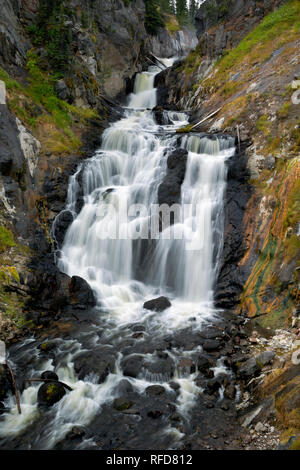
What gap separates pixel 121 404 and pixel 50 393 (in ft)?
5.14

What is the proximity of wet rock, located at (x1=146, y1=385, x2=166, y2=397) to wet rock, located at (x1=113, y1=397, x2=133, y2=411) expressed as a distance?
48cm

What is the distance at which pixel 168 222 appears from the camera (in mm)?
12812

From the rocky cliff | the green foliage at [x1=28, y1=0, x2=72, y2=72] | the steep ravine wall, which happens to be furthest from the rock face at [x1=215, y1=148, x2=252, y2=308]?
the green foliage at [x1=28, y1=0, x2=72, y2=72]

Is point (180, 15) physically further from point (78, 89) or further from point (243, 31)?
point (78, 89)

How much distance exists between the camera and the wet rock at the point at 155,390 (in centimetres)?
695

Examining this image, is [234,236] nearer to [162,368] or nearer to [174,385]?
[162,368]

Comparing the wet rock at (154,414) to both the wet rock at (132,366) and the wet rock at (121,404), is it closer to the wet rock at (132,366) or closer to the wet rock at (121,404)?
the wet rock at (121,404)

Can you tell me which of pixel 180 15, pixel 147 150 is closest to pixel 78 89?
pixel 147 150

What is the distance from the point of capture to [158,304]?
34.5ft

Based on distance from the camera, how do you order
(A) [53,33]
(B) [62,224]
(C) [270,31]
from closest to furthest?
(B) [62,224], (A) [53,33], (C) [270,31]

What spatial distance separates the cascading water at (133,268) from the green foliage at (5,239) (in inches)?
78.9

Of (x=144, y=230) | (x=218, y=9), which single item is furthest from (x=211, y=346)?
(x=218, y=9)

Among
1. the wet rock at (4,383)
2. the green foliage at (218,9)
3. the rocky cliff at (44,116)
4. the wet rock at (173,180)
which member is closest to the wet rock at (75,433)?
the wet rock at (4,383)

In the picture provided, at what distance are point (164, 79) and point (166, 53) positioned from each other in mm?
17329
